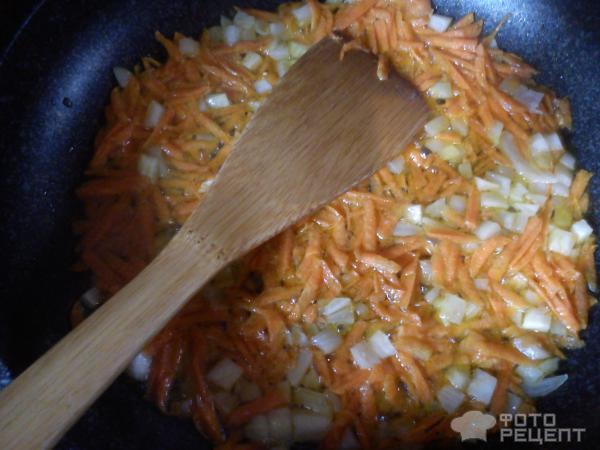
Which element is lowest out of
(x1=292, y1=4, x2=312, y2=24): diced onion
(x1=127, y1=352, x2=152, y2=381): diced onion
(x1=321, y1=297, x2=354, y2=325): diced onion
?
(x1=127, y1=352, x2=152, y2=381): diced onion

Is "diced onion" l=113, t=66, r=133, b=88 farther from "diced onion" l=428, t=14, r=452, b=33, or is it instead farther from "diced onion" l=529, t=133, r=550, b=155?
"diced onion" l=529, t=133, r=550, b=155

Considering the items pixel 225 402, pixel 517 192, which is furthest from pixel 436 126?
pixel 225 402

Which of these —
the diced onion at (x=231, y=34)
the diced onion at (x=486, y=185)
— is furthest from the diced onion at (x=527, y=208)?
the diced onion at (x=231, y=34)

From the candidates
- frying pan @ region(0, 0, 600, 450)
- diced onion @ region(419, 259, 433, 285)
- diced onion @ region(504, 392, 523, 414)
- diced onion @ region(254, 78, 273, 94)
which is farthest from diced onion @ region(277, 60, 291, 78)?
diced onion @ region(504, 392, 523, 414)

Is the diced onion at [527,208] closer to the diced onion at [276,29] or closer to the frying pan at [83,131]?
the frying pan at [83,131]

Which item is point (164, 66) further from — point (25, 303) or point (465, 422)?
point (465, 422)

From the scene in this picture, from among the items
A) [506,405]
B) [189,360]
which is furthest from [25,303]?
[506,405]

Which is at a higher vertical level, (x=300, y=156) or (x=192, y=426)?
(x=300, y=156)
